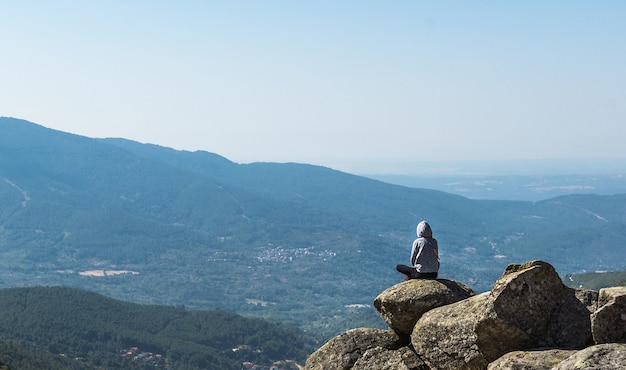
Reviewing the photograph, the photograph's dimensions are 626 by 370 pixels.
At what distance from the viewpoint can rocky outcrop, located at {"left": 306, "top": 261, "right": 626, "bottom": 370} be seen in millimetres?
15945

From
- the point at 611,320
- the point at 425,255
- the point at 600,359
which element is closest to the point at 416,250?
the point at 425,255

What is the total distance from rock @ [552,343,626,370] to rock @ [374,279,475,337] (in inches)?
265

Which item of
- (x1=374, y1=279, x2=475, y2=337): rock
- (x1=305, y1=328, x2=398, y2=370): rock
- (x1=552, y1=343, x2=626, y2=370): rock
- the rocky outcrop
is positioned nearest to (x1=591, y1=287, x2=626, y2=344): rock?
the rocky outcrop

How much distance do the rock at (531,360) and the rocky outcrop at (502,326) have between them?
0.9 inches

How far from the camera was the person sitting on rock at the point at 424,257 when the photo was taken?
920 inches

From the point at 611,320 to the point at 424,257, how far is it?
8212 millimetres

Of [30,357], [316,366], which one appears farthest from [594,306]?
[30,357]

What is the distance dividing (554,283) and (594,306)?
1.16 meters

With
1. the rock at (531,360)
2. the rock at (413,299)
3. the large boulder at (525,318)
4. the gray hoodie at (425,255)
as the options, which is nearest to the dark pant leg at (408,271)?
the gray hoodie at (425,255)

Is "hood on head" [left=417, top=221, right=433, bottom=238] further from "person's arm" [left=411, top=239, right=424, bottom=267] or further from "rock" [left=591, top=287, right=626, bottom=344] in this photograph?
"rock" [left=591, top=287, right=626, bottom=344]

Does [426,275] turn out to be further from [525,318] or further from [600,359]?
[600,359]

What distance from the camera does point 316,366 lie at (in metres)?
22.0

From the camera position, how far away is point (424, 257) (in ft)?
76.8

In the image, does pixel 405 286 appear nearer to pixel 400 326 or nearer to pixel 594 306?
pixel 400 326
